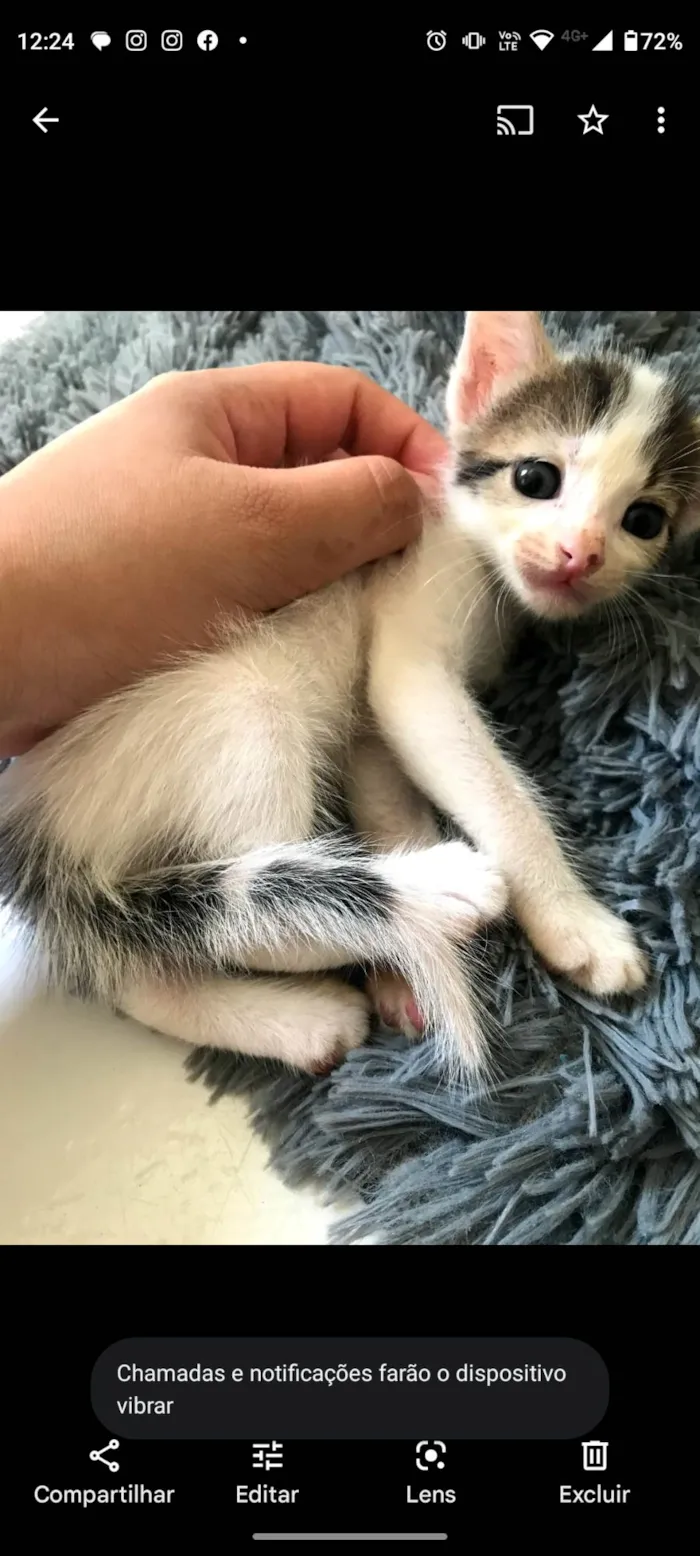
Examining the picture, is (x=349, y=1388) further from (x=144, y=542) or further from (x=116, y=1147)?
(x=144, y=542)

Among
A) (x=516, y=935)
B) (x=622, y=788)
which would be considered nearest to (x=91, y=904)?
(x=516, y=935)

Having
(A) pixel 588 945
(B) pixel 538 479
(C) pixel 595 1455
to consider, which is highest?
(B) pixel 538 479

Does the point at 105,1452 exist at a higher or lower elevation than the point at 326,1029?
lower

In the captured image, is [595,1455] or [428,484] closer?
[595,1455]

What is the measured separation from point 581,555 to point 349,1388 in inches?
25.2

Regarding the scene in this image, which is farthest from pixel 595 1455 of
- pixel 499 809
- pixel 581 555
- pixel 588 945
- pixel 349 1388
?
pixel 581 555

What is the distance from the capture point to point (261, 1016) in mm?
810

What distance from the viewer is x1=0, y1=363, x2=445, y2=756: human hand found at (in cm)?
85

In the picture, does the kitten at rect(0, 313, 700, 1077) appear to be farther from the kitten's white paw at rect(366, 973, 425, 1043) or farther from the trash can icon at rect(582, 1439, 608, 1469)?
the trash can icon at rect(582, 1439, 608, 1469)
